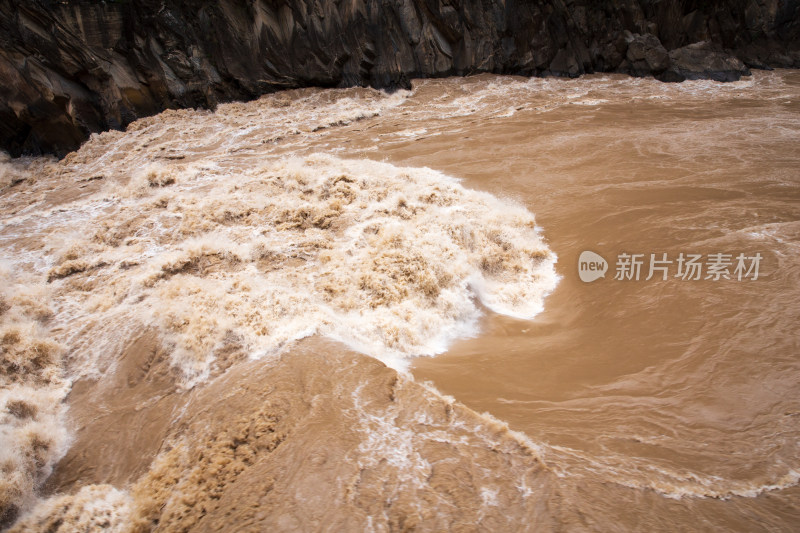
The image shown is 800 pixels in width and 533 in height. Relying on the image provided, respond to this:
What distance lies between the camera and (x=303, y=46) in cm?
1421

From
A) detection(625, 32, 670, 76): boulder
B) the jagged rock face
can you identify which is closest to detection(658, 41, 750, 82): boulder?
the jagged rock face

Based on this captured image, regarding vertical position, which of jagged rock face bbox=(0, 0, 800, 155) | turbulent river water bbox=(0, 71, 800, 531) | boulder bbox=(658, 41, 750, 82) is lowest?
turbulent river water bbox=(0, 71, 800, 531)

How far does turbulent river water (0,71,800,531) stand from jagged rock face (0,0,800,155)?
13.9ft

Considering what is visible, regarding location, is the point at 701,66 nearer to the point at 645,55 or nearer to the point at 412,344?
the point at 645,55

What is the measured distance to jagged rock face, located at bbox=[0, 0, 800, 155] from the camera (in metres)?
11.2

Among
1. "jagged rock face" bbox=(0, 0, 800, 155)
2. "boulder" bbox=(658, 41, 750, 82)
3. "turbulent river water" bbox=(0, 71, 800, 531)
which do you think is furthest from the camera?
"boulder" bbox=(658, 41, 750, 82)

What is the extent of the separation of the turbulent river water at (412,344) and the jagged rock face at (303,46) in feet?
13.9

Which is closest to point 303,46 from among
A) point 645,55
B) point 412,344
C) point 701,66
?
point 645,55

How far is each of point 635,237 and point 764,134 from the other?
19.3 ft

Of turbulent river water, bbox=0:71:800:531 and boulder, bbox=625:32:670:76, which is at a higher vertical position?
boulder, bbox=625:32:670:76

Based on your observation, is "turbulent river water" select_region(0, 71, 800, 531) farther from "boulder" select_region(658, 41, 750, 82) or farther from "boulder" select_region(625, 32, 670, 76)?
"boulder" select_region(625, 32, 670, 76)

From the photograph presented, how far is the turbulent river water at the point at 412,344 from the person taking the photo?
106 inches

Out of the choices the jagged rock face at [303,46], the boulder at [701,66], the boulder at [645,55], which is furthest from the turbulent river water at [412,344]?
the boulder at [645,55]

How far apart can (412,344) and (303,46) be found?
1320 cm
